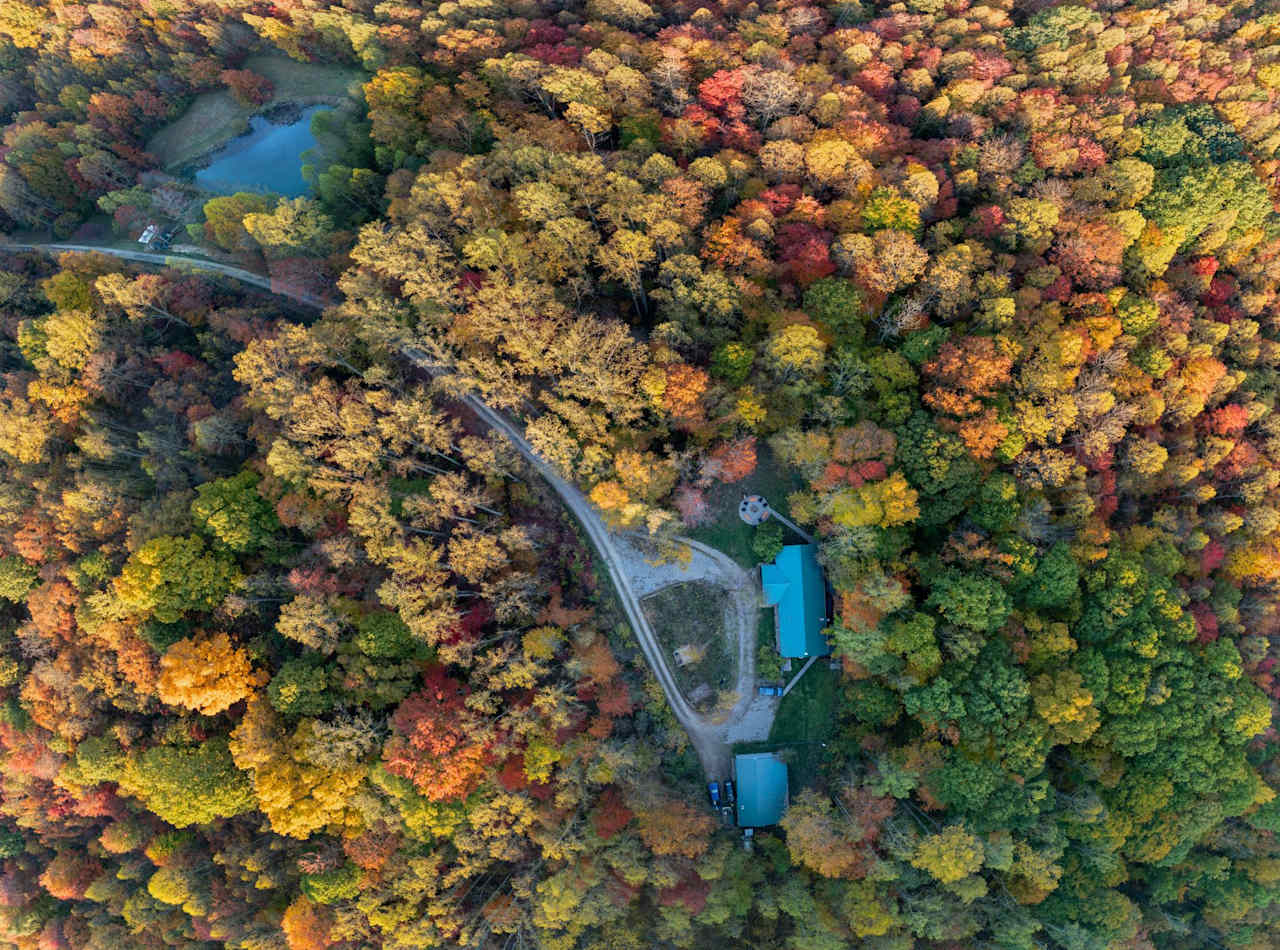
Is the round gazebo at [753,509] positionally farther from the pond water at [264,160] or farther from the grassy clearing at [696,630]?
the pond water at [264,160]

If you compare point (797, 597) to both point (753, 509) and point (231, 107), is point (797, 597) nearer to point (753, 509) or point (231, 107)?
point (753, 509)

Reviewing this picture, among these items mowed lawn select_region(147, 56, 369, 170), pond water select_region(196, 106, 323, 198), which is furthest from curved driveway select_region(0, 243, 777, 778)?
mowed lawn select_region(147, 56, 369, 170)

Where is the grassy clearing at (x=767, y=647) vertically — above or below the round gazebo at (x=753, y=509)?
below

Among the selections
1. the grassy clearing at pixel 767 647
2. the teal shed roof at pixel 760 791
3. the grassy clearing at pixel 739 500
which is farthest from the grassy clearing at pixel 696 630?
the teal shed roof at pixel 760 791

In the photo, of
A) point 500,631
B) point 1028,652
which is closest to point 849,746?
point 1028,652

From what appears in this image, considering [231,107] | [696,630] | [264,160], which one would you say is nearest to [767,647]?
[696,630]
